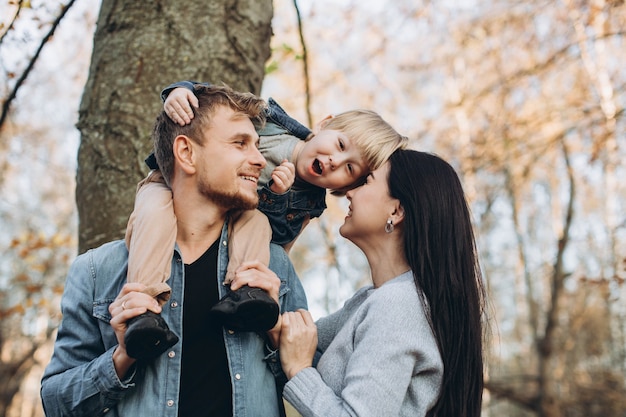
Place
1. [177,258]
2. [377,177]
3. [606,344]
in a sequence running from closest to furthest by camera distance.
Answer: [177,258]
[377,177]
[606,344]

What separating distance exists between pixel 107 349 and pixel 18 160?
17.3 m

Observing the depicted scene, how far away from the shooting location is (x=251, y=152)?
8.24 feet

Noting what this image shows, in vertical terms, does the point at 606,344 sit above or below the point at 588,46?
below

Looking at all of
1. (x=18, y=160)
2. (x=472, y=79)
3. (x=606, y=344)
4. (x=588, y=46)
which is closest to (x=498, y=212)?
(x=472, y=79)

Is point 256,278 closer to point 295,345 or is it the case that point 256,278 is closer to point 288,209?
point 295,345

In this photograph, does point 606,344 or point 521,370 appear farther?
point 521,370

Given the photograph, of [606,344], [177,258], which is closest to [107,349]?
[177,258]

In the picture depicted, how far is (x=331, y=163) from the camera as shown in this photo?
10.0ft

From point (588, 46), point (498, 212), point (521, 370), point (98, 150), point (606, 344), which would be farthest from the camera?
point (521, 370)

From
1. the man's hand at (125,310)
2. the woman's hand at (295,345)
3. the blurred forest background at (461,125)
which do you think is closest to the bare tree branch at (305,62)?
the blurred forest background at (461,125)

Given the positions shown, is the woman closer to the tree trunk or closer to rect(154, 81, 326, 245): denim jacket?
rect(154, 81, 326, 245): denim jacket

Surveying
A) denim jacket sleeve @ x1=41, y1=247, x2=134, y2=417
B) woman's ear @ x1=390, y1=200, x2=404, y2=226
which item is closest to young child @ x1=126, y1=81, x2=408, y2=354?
denim jacket sleeve @ x1=41, y1=247, x2=134, y2=417

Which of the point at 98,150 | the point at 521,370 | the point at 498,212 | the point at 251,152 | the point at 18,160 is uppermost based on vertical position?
the point at 18,160

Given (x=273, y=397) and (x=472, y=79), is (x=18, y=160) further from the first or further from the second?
(x=273, y=397)
